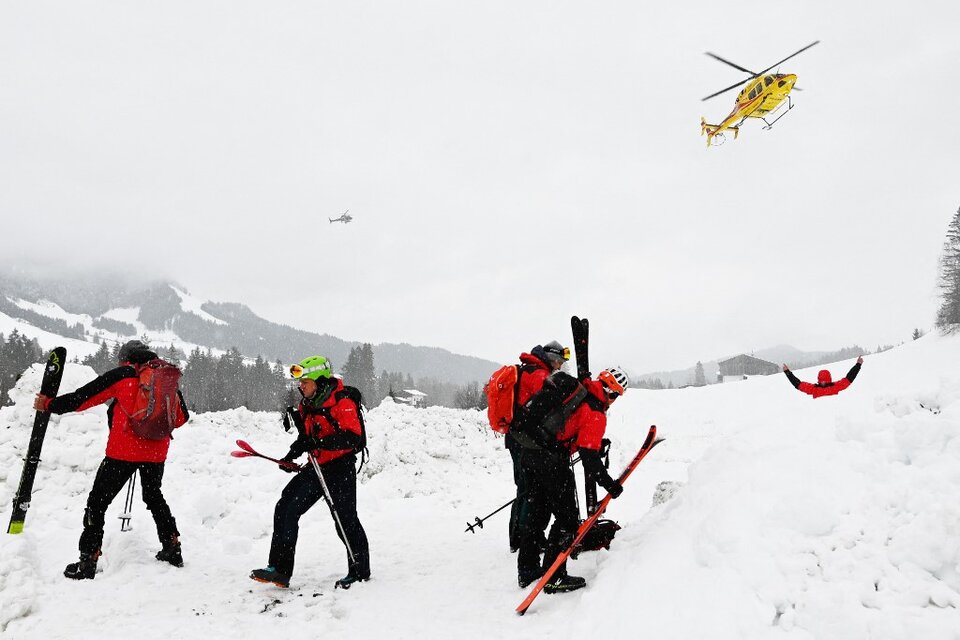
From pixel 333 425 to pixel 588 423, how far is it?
2.80 meters

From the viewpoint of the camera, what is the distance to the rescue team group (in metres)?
5.41

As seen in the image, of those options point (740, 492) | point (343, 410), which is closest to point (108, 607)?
point (343, 410)

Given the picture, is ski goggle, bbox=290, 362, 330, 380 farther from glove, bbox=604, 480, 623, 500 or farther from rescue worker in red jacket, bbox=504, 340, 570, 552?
glove, bbox=604, 480, 623, 500

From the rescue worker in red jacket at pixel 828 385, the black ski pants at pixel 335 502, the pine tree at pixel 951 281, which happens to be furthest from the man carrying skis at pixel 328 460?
the pine tree at pixel 951 281

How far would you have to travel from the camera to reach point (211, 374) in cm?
9825

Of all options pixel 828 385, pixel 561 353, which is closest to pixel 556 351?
pixel 561 353

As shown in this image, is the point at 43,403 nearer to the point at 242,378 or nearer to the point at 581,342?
the point at 581,342

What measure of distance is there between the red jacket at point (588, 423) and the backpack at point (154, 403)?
4334mm

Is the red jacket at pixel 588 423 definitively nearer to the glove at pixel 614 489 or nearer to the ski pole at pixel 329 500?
the glove at pixel 614 489

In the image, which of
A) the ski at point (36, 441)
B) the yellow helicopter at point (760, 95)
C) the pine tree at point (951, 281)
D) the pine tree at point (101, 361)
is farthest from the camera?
the pine tree at point (101, 361)

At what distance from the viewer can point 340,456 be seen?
602 centimetres

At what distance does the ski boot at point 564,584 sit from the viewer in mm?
5074

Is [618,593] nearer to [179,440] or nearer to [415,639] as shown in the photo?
[415,639]

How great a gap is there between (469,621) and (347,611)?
1.21 m
